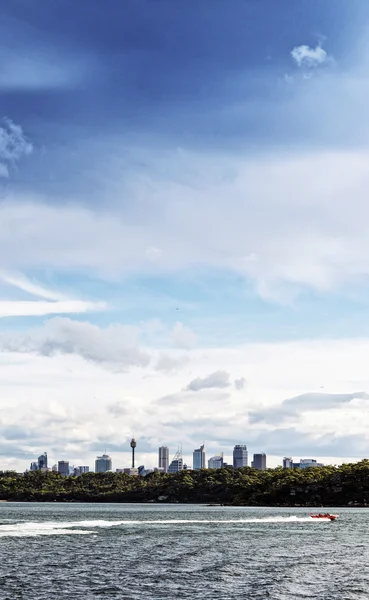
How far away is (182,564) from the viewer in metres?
100

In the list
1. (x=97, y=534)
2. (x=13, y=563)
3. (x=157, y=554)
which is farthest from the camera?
(x=97, y=534)

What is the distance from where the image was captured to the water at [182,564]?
76375 millimetres

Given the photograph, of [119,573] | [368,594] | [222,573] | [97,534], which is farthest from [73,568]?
[97,534]

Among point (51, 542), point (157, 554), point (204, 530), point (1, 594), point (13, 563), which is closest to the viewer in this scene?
point (1, 594)

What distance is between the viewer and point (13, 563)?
328ft

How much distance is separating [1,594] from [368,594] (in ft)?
112

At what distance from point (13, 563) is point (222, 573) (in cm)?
2687

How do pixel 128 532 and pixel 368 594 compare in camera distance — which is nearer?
pixel 368 594

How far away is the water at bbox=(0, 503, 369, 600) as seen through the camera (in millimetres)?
76375

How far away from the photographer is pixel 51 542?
133375mm

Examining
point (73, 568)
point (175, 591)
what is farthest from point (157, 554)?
point (175, 591)

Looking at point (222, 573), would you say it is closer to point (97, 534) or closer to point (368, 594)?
point (368, 594)

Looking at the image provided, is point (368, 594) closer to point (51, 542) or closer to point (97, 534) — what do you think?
point (51, 542)

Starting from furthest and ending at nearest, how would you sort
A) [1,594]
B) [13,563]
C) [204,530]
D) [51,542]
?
1. [204,530]
2. [51,542]
3. [13,563]
4. [1,594]
